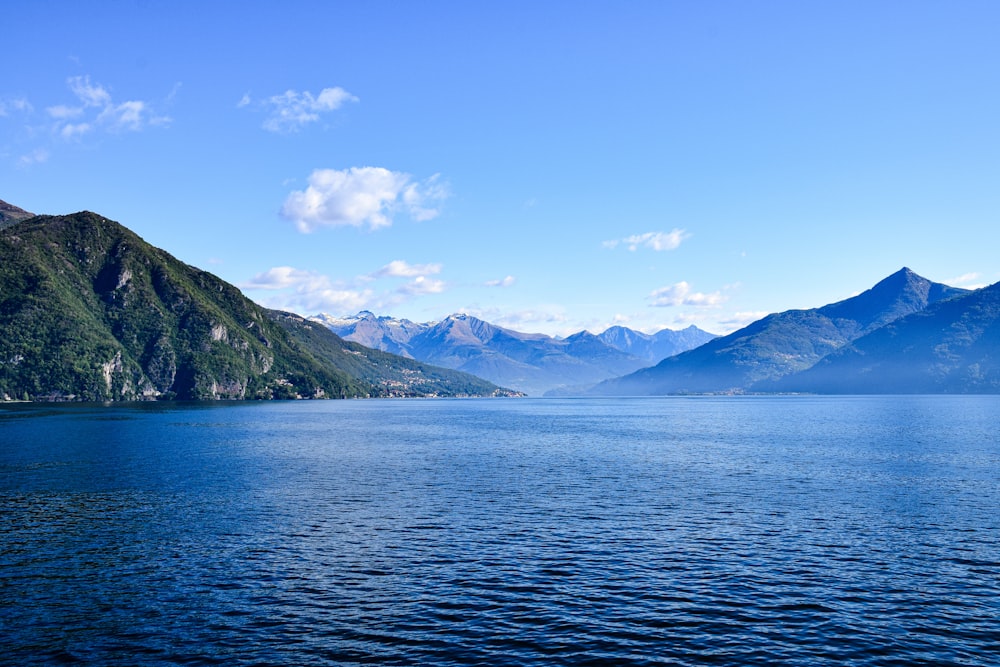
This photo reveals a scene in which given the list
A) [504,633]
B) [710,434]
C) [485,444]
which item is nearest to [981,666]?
[504,633]

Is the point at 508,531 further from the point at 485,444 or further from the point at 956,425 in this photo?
the point at 956,425

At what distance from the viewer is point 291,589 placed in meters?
40.1

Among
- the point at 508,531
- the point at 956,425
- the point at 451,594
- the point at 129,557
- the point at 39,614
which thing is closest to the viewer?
the point at 39,614

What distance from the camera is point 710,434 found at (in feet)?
561

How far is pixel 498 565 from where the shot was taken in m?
45.4

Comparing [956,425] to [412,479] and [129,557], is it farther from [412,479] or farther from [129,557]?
[129,557]

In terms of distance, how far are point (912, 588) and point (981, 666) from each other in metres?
11.8

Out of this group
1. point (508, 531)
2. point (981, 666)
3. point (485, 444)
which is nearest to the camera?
point (981, 666)

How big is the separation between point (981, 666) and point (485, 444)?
118247 millimetres

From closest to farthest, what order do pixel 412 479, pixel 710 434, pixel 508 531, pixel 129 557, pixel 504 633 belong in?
pixel 504 633
pixel 129 557
pixel 508 531
pixel 412 479
pixel 710 434

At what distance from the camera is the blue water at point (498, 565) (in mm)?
31828

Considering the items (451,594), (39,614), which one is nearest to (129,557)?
(39,614)

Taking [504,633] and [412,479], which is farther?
[412,479]

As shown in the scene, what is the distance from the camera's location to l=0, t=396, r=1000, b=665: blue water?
104ft
